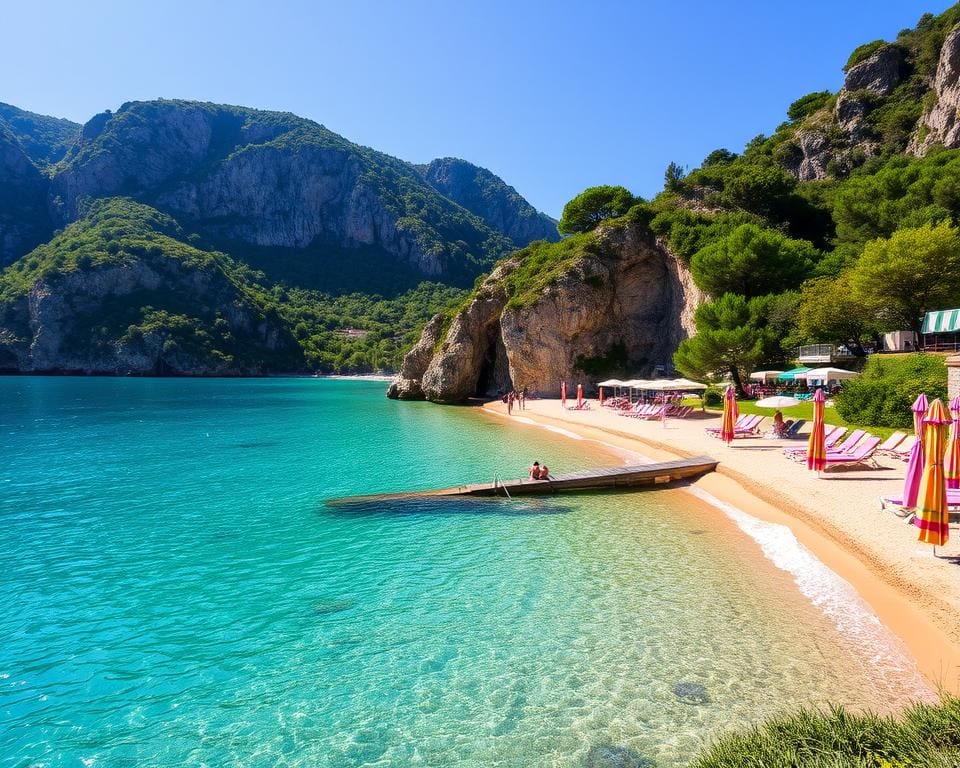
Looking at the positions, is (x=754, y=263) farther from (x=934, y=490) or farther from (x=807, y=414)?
(x=934, y=490)

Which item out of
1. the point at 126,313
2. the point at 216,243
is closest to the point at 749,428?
the point at 126,313

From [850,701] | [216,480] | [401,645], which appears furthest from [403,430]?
[850,701]

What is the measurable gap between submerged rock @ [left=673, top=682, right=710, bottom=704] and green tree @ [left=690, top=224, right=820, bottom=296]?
124 feet

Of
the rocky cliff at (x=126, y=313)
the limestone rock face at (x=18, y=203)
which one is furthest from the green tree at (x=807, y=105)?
the limestone rock face at (x=18, y=203)

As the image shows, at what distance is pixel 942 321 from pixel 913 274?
3259mm

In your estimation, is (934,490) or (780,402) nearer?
(934,490)

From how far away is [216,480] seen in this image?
18.6 metres

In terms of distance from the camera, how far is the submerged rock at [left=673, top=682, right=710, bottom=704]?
5834mm

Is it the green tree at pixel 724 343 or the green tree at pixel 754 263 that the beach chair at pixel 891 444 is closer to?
the green tree at pixel 724 343

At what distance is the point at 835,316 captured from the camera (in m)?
29.7

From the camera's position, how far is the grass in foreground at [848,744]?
360cm

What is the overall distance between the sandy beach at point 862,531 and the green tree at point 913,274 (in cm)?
1401

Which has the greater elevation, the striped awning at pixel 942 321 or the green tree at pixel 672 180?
the green tree at pixel 672 180

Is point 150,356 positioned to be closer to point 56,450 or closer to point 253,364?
point 253,364
